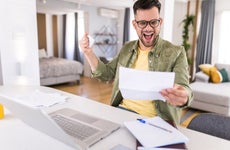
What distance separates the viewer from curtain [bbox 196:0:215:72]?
A: 4.79 m

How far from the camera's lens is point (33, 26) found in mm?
2568

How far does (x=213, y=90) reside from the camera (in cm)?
327

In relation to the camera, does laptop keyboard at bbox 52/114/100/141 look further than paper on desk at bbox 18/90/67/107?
No

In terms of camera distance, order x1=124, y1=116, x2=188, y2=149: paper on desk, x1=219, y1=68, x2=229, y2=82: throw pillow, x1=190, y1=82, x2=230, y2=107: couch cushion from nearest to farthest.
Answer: x1=124, y1=116, x2=188, y2=149: paper on desk, x1=190, y1=82, x2=230, y2=107: couch cushion, x1=219, y1=68, x2=229, y2=82: throw pillow

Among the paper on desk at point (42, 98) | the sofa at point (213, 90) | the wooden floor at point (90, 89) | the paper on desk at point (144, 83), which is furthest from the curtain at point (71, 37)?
the paper on desk at point (144, 83)

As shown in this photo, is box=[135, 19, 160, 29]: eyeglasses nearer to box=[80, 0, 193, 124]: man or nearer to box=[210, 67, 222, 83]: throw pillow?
box=[80, 0, 193, 124]: man

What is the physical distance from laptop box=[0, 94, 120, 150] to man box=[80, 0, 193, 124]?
1.15 ft

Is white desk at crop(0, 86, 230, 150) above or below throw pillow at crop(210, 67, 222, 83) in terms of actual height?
above

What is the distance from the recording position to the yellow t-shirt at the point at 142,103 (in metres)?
1.28

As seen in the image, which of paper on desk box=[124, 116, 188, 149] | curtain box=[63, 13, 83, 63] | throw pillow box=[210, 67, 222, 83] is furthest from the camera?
curtain box=[63, 13, 83, 63]

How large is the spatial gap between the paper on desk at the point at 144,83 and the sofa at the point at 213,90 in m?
2.57

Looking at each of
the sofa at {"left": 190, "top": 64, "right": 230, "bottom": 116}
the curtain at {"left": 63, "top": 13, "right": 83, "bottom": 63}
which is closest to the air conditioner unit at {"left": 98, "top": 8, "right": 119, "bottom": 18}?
the curtain at {"left": 63, "top": 13, "right": 83, "bottom": 63}

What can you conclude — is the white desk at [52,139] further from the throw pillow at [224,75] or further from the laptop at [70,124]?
the throw pillow at [224,75]

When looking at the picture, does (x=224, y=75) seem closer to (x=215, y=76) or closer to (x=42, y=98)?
(x=215, y=76)
